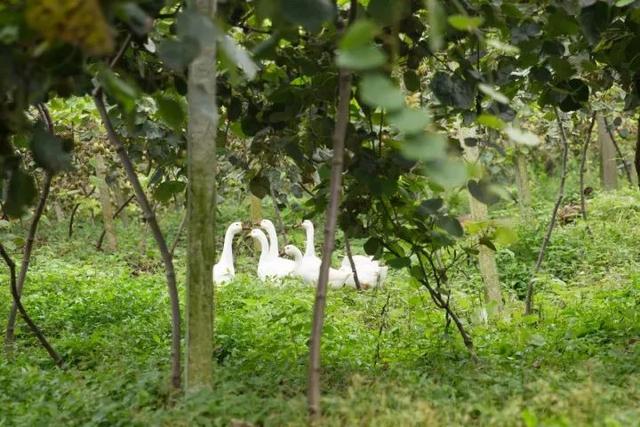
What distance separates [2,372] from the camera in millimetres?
4188

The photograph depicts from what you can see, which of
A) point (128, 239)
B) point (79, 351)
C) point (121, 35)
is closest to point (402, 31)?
point (121, 35)

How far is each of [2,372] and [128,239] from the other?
40.5ft

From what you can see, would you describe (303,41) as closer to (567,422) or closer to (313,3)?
(313,3)

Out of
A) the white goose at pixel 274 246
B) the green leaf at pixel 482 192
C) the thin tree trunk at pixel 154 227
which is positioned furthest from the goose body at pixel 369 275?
the green leaf at pixel 482 192

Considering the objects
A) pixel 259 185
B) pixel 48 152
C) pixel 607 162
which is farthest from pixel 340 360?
pixel 607 162

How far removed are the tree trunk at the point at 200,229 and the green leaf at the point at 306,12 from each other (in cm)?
95

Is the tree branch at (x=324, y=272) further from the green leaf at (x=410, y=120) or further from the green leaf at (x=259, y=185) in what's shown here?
the green leaf at (x=259, y=185)

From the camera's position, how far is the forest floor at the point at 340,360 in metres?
2.69

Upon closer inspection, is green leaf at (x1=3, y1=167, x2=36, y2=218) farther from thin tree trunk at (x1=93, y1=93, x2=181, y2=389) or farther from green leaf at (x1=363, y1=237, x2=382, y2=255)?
green leaf at (x1=363, y1=237, x2=382, y2=255)

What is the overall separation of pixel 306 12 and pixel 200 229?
117cm

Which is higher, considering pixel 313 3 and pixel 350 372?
pixel 313 3

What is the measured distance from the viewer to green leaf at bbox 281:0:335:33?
6.17 ft

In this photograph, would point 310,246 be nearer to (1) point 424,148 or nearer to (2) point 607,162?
(1) point 424,148

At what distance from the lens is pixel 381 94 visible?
172 centimetres
